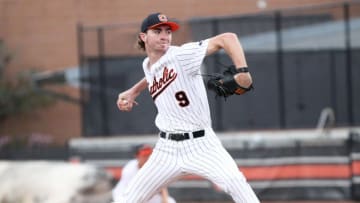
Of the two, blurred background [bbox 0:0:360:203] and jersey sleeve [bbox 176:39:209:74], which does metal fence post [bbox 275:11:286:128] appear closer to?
blurred background [bbox 0:0:360:203]

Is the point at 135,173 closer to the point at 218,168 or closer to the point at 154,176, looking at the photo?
the point at 154,176

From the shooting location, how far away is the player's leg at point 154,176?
670 cm

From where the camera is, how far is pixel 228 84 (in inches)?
233

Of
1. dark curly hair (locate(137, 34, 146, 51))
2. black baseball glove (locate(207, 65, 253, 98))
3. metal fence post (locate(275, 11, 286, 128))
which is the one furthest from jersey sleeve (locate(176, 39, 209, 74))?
metal fence post (locate(275, 11, 286, 128))

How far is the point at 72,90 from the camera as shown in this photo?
2066 centimetres

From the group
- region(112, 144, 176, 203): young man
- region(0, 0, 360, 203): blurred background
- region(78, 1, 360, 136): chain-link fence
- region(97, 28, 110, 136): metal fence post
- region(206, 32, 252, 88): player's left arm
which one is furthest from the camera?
region(97, 28, 110, 136): metal fence post

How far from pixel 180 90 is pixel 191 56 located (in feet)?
0.99

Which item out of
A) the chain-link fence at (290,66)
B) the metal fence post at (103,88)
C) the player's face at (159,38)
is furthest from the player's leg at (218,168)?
the metal fence post at (103,88)

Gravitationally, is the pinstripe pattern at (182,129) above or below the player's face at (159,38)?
below

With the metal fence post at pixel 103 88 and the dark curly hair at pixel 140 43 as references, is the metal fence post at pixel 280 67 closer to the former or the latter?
the metal fence post at pixel 103 88

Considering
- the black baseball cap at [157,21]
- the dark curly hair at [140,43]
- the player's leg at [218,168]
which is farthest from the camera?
the dark curly hair at [140,43]

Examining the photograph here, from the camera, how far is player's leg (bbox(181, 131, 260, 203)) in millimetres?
6406

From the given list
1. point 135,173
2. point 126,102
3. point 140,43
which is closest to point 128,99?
point 126,102

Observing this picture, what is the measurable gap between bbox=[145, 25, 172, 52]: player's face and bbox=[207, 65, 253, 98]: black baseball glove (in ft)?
2.21
